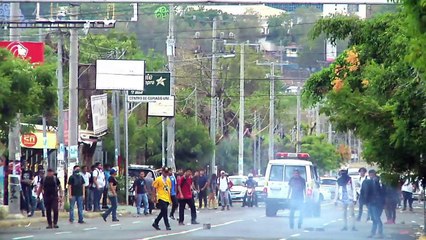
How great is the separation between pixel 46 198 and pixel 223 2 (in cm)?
1019

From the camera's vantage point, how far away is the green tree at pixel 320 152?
95.9m

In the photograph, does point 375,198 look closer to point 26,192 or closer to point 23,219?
point 23,219

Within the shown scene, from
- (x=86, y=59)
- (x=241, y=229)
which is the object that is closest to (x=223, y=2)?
(x=241, y=229)

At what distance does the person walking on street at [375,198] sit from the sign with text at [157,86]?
23307 millimetres

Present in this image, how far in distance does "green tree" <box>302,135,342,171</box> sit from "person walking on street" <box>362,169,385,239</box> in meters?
62.4

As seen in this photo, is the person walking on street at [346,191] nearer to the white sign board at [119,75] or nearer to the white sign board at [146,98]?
the white sign board at [119,75]

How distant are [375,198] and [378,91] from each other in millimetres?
9370

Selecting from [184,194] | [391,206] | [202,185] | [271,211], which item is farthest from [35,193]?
[202,185]

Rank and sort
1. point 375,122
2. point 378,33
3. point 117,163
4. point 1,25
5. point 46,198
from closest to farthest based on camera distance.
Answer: point 375,122 → point 378,33 → point 46,198 → point 1,25 → point 117,163

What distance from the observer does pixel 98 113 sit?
54562 millimetres

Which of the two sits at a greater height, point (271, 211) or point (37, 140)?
point (37, 140)

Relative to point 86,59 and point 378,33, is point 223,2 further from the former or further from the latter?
point 86,59

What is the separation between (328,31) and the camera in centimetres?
3062

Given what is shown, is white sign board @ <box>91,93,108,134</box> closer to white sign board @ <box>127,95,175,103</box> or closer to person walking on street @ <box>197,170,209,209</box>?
white sign board @ <box>127,95,175,103</box>
